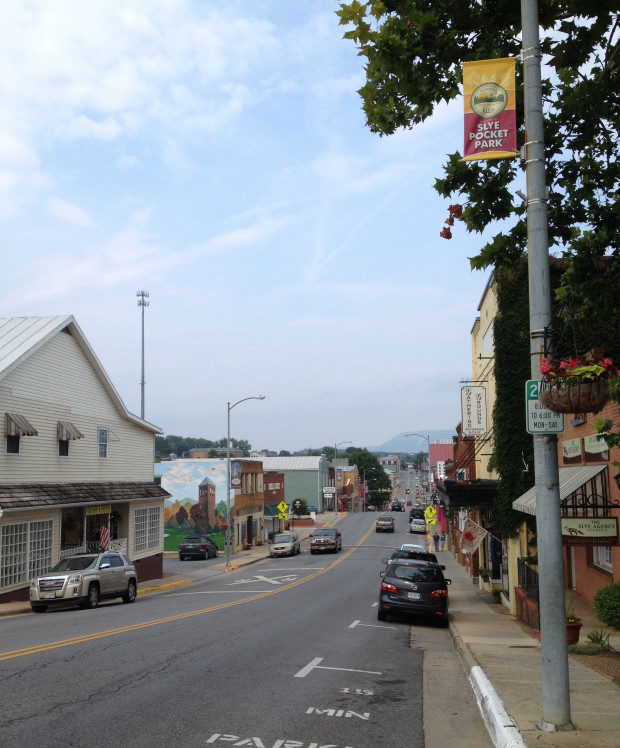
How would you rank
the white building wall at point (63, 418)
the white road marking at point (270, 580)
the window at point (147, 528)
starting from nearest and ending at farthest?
the white building wall at point (63, 418)
the white road marking at point (270, 580)
the window at point (147, 528)

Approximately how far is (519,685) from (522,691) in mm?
427

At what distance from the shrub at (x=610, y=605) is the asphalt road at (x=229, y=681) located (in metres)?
2.92

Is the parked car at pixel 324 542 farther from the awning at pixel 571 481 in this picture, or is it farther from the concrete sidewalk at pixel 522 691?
the concrete sidewalk at pixel 522 691

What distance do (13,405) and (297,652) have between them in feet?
51.5

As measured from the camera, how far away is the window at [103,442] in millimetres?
30395

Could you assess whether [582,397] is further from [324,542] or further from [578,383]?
[324,542]

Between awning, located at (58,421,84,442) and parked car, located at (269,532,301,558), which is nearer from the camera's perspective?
awning, located at (58,421,84,442)

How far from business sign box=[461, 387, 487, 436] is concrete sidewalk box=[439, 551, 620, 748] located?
10.3 m

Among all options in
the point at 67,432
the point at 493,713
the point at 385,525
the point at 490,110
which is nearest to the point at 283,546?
the point at 385,525

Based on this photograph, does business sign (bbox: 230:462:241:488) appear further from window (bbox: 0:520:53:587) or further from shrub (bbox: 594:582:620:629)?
shrub (bbox: 594:582:620:629)

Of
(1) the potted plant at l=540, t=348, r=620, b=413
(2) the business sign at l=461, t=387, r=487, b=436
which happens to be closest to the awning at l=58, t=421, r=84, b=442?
(2) the business sign at l=461, t=387, r=487, b=436

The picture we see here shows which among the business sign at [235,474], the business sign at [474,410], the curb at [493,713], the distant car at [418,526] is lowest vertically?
the distant car at [418,526]

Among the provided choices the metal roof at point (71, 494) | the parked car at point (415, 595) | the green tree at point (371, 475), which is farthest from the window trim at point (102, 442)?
the green tree at point (371, 475)

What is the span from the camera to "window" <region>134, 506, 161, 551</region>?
109ft
